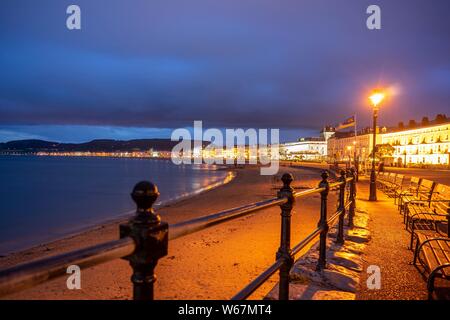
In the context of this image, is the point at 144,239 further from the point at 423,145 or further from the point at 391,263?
the point at 423,145

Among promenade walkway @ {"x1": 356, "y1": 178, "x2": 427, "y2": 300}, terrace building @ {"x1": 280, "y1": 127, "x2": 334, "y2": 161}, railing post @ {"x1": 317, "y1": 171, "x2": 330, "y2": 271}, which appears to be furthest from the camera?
terrace building @ {"x1": 280, "y1": 127, "x2": 334, "y2": 161}

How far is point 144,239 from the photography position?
1344mm

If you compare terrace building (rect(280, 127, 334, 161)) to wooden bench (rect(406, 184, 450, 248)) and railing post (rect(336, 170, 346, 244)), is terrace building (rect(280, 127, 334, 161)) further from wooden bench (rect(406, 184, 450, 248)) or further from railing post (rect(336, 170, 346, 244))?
railing post (rect(336, 170, 346, 244))

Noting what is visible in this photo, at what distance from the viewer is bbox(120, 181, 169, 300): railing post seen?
4.40ft

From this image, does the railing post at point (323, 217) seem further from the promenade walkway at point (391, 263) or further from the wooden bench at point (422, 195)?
the wooden bench at point (422, 195)

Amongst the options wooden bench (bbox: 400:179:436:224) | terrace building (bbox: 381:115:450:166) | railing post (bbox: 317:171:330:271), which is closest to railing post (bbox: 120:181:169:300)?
railing post (bbox: 317:171:330:271)

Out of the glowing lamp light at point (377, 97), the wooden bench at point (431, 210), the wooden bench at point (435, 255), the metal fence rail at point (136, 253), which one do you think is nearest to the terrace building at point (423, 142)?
the glowing lamp light at point (377, 97)

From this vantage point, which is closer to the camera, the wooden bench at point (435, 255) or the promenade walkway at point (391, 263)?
the wooden bench at point (435, 255)

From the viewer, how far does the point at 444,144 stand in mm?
74188

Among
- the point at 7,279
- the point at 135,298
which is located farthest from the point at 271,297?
the point at 7,279

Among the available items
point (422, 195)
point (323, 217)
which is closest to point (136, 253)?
point (323, 217)

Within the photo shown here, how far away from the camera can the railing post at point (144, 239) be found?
52.8 inches

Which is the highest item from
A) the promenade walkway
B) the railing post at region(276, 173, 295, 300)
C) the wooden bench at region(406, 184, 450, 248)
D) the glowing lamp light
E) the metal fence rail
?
the glowing lamp light
